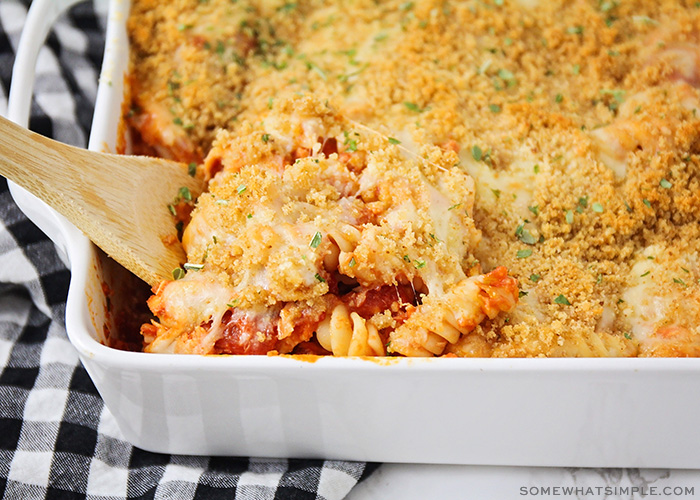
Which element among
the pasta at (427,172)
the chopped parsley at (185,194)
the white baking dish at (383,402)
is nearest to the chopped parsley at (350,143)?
the pasta at (427,172)

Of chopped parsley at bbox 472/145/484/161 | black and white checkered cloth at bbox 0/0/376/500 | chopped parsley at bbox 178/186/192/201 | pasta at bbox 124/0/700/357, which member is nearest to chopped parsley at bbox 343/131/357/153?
pasta at bbox 124/0/700/357

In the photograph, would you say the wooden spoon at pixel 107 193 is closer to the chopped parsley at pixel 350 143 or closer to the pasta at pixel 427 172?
the pasta at pixel 427 172

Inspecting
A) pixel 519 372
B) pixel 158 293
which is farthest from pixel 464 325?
pixel 158 293

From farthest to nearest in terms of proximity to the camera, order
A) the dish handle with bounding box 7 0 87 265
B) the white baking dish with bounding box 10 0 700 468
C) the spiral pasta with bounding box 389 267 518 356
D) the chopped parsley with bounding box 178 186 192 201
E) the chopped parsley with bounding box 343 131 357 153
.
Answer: the chopped parsley with bounding box 178 186 192 201 → the chopped parsley with bounding box 343 131 357 153 → the dish handle with bounding box 7 0 87 265 → the spiral pasta with bounding box 389 267 518 356 → the white baking dish with bounding box 10 0 700 468

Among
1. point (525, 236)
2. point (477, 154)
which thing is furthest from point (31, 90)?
point (525, 236)

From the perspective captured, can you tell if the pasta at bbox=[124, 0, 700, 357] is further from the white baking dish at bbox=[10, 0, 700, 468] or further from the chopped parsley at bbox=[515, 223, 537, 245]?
the white baking dish at bbox=[10, 0, 700, 468]

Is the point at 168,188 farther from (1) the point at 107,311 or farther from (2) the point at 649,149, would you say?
(2) the point at 649,149
